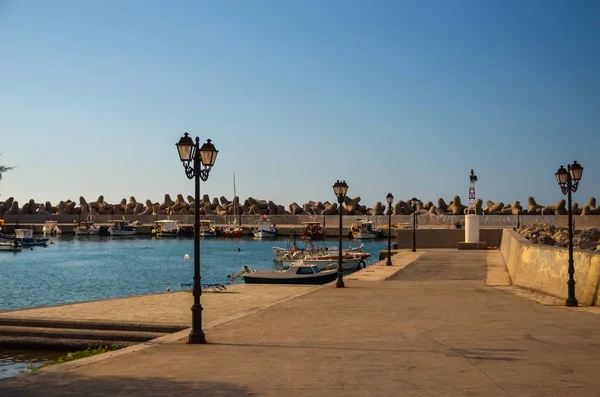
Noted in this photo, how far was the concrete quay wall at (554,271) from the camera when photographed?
18.2m

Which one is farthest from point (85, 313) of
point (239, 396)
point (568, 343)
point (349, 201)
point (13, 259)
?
point (349, 201)

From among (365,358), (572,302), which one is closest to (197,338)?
(365,358)

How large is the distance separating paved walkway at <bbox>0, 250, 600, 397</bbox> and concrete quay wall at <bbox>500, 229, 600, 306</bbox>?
1320mm

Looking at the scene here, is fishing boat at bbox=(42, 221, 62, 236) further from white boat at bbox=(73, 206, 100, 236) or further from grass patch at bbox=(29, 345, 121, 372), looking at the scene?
grass patch at bbox=(29, 345, 121, 372)

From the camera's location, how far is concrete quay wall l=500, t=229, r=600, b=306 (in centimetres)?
1820

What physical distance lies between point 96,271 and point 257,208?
3408 inches

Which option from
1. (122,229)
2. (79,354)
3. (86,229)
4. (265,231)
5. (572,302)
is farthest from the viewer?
(86,229)

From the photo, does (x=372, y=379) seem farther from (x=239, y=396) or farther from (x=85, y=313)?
(x=85, y=313)

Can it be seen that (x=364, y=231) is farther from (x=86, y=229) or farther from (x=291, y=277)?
(x=291, y=277)

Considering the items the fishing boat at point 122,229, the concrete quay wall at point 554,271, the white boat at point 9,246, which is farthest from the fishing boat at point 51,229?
the concrete quay wall at point 554,271

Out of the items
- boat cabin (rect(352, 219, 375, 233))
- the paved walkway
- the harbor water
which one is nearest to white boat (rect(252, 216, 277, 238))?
the harbor water

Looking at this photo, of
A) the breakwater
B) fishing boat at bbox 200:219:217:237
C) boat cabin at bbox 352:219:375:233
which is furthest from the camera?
fishing boat at bbox 200:219:217:237

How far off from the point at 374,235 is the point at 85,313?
94936 millimetres

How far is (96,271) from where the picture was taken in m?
61.0
